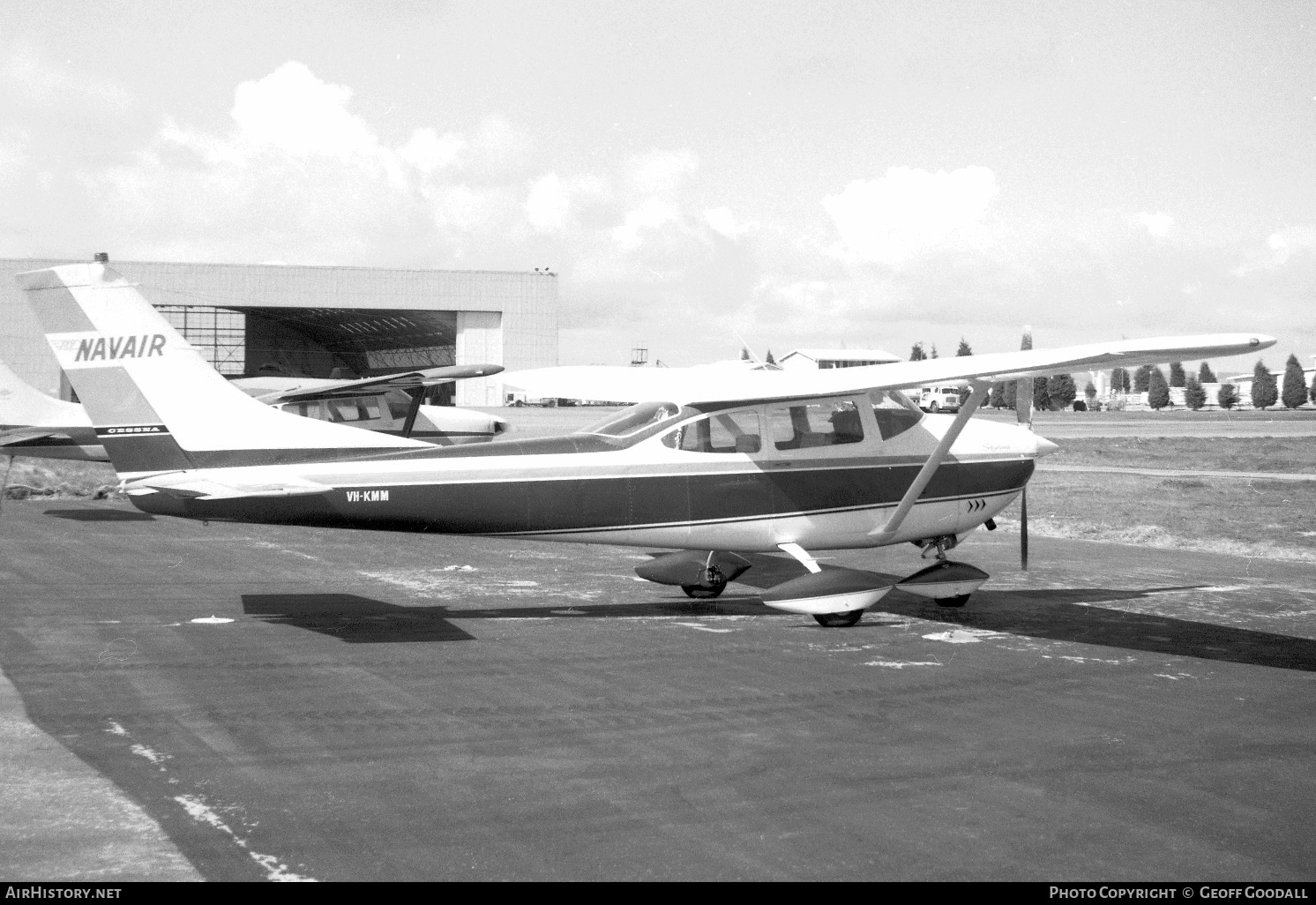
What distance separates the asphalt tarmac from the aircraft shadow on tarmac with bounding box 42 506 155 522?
266 inches

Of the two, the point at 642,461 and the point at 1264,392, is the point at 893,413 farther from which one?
the point at 1264,392

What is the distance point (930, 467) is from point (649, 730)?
4.87 metres

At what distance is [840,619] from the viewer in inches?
384

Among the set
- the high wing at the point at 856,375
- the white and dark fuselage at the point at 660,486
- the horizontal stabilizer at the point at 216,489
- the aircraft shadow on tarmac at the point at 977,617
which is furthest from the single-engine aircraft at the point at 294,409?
the horizontal stabilizer at the point at 216,489

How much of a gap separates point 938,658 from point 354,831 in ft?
16.5

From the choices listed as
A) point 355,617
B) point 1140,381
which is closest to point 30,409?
point 355,617

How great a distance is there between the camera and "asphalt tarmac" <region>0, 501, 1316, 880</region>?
4.55 meters

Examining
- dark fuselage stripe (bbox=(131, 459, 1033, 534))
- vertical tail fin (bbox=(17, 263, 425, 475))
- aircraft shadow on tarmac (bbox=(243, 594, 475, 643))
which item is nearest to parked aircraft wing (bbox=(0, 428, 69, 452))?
aircraft shadow on tarmac (bbox=(243, 594, 475, 643))

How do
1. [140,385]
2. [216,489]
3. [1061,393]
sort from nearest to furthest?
[216,489], [140,385], [1061,393]

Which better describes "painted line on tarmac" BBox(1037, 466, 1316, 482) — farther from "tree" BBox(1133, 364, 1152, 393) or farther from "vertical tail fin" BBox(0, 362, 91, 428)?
"tree" BBox(1133, 364, 1152, 393)

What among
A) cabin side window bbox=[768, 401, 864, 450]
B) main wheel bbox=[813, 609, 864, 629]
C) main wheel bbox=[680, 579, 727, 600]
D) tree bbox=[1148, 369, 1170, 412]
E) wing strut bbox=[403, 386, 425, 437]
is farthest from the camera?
tree bbox=[1148, 369, 1170, 412]

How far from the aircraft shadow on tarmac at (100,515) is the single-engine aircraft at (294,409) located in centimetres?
94

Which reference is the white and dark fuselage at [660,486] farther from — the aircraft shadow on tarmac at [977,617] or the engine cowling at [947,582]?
the aircraft shadow on tarmac at [977,617]
